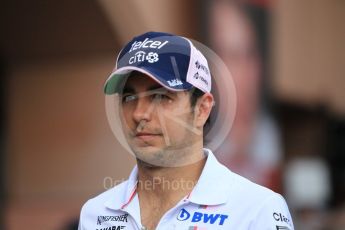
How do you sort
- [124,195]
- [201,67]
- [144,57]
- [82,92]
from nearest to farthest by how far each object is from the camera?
[144,57] < [201,67] < [124,195] < [82,92]

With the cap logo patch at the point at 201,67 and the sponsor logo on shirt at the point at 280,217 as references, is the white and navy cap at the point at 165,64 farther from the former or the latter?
the sponsor logo on shirt at the point at 280,217

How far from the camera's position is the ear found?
3391 mm

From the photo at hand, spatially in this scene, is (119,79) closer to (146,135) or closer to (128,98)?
(128,98)

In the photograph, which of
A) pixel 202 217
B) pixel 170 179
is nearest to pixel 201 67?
pixel 170 179

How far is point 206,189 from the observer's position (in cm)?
333

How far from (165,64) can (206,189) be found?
0.54m

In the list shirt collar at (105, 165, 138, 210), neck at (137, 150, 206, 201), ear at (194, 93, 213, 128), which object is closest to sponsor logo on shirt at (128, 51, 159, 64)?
ear at (194, 93, 213, 128)

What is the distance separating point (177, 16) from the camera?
39.9 feet

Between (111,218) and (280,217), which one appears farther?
(111,218)

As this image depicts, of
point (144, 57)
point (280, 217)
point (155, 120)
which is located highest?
point (144, 57)

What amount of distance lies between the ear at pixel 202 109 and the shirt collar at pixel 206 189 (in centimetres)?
17

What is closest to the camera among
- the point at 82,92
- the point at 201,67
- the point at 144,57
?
the point at 144,57

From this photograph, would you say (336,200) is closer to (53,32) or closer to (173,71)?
(53,32)

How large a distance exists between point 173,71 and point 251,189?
57cm
